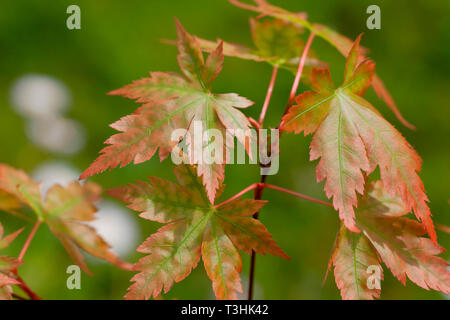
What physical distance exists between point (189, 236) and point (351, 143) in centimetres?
29

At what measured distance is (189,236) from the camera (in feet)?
Answer: 2.35

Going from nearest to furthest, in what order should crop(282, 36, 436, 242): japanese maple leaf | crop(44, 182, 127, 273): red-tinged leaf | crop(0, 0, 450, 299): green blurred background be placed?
crop(282, 36, 436, 242): japanese maple leaf < crop(44, 182, 127, 273): red-tinged leaf < crop(0, 0, 450, 299): green blurred background

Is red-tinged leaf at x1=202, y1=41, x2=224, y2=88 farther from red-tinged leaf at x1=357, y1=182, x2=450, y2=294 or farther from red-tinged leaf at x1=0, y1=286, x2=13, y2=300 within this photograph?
red-tinged leaf at x1=0, y1=286, x2=13, y2=300

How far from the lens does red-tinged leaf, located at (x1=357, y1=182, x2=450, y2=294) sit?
0.71 metres

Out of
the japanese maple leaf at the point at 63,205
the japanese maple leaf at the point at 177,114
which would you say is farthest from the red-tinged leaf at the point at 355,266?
the japanese maple leaf at the point at 63,205

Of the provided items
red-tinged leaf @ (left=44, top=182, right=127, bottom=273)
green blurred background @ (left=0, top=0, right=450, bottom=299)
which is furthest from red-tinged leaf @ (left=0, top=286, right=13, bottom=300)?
green blurred background @ (left=0, top=0, right=450, bottom=299)

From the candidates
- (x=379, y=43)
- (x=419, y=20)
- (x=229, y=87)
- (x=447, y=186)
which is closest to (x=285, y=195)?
(x=229, y=87)

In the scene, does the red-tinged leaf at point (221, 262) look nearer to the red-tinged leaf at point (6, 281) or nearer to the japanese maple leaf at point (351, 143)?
the japanese maple leaf at point (351, 143)

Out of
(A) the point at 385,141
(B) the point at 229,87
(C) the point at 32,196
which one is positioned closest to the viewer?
(A) the point at 385,141

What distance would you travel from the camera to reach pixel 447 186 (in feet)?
6.98

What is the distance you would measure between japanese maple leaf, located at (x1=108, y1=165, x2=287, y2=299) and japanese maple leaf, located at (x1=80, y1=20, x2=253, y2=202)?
0.22 ft

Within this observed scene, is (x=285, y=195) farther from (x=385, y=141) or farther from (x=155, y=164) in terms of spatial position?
(x=385, y=141)

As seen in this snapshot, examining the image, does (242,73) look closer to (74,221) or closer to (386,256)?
(74,221)
